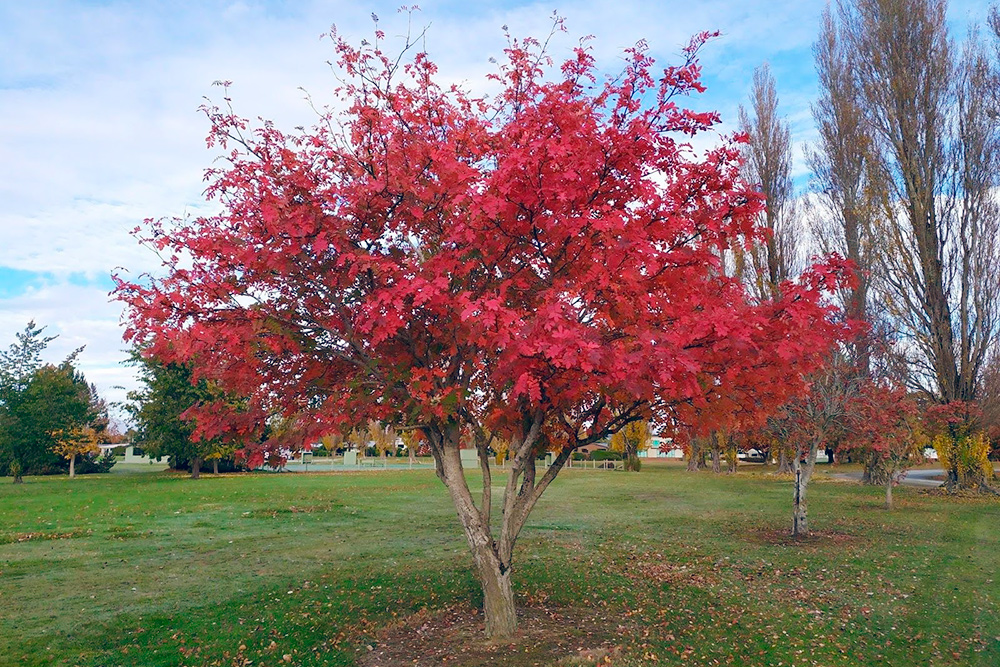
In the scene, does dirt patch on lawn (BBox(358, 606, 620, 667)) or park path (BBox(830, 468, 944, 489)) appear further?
park path (BBox(830, 468, 944, 489))

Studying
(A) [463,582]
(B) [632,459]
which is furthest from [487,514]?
(B) [632,459]

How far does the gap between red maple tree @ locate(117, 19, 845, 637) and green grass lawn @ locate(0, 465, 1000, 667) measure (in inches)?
83.6

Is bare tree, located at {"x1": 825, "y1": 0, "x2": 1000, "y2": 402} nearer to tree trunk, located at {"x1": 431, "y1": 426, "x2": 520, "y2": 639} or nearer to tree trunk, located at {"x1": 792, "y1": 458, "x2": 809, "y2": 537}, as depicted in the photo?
tree trunk, located at {"x1": 792, "y1": 458, "x2": 809, "y2": 537}

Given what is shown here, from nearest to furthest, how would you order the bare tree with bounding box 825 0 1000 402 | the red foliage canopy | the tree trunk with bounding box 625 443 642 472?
1. the red foliage canopy
2. the bare tree with bounding box 825 0 1000 402
3. the tree trunk with bounding box 625 443 642 472

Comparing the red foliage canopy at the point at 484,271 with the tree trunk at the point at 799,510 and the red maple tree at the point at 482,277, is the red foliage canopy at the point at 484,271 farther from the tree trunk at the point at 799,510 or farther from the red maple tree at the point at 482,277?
the tree trunk at the point at 799,510

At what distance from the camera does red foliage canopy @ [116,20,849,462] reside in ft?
18.0

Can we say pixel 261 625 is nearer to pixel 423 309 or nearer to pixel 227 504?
pixel 423 309

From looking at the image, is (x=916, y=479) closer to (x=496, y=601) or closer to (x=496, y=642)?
(x=496, y=601)

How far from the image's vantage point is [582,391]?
579 cm

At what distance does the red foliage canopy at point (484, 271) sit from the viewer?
5477mm

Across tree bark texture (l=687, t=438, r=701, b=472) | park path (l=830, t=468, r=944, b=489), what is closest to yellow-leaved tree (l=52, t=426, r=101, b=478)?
tree bark texture (l=687, t=438, r=701, b=472)

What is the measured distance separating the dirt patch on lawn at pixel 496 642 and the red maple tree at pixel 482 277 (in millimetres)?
373

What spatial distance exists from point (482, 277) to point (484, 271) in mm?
64

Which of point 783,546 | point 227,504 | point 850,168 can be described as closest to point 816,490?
point 850,168
